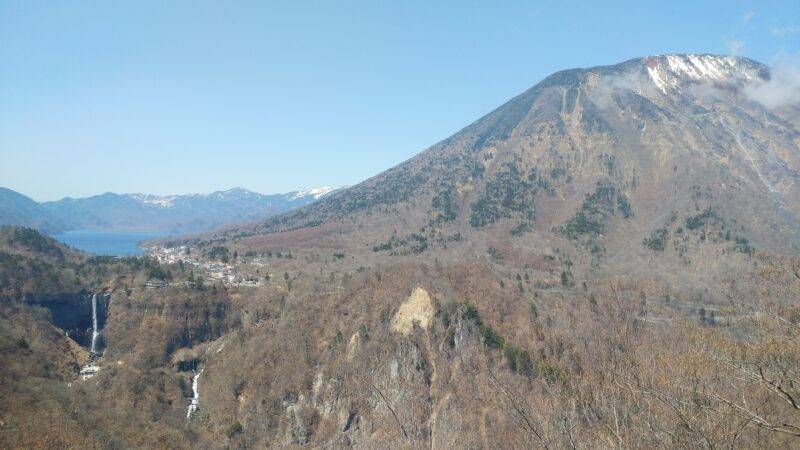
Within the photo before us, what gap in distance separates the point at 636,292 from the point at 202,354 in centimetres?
8070

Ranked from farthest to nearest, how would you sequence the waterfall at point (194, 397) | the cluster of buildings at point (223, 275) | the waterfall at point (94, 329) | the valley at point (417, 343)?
1. the cluster of buildings at point (223, 275)
2. the waterfall at point (94, 329)
3. the waterfall at point (194, 397)
4. the valley at point (417, 343)

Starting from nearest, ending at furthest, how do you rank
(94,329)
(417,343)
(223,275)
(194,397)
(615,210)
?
(417,343) → (194,397) → (94,329) → (223,275) → (615,210)

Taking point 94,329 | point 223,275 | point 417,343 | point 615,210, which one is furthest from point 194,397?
point 615,210

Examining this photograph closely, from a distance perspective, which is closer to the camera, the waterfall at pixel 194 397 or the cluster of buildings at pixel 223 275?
the waterfall at pixel 194 397

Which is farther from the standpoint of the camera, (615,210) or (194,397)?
(615,210)

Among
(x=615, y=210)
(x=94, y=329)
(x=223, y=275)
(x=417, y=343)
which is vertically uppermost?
(x=223, y=275)

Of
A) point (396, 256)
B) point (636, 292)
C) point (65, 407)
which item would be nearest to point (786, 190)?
point (636, 292)

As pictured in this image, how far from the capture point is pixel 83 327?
79.5 m

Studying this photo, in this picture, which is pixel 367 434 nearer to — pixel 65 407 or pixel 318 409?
pixel 318 409

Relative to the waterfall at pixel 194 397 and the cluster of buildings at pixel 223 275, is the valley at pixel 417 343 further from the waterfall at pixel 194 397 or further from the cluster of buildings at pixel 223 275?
the cluster of buildings at pixel 223 275

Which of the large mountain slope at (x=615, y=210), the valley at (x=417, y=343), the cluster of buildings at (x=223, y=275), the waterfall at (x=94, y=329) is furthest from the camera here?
the large mountain slope at (x=615, y=210)

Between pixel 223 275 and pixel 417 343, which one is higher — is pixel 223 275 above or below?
above

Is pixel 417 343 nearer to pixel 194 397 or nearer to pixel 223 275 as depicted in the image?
pixel 194 397

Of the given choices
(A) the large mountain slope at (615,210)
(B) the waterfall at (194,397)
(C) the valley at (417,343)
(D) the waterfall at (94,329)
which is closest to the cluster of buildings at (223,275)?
(C) the valley at (417,343)
